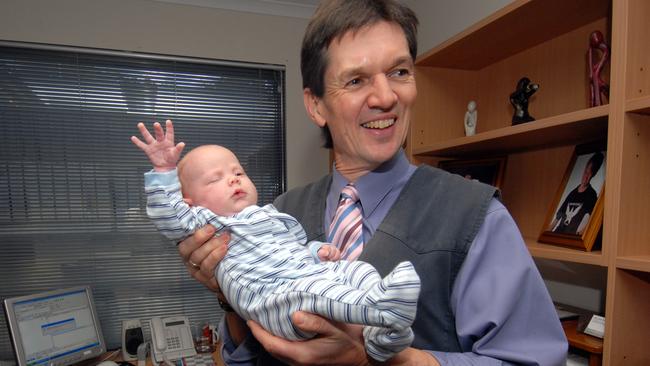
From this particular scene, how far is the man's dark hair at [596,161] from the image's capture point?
141 cm

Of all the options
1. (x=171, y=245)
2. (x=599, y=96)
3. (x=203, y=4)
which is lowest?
(x=171, y=245)

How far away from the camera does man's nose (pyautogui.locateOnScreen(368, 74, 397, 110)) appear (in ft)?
3.09

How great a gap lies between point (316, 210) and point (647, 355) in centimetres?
102

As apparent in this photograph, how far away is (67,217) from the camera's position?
275 centimetres

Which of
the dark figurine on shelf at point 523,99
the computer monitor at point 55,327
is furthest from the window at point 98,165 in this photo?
the dark figurine on shelf at point 523,99

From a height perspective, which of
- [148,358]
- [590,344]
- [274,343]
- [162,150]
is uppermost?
[162,150]

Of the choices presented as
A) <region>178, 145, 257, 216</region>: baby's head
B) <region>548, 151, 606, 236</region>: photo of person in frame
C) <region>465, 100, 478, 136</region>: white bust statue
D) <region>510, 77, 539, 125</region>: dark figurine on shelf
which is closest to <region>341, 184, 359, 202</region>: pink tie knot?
<region>178, 145, 257, 216</region>: baby's head

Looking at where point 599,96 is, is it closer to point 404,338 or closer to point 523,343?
point 523,343

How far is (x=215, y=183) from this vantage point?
1.01 m

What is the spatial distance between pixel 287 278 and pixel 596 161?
1.19 meters

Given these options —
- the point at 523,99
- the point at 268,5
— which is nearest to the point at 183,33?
the point at 268,5

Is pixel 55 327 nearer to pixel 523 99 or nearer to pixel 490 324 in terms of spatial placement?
pixel 490 324

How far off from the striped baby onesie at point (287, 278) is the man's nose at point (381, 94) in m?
0.34

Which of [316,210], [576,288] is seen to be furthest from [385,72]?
[576,288]
